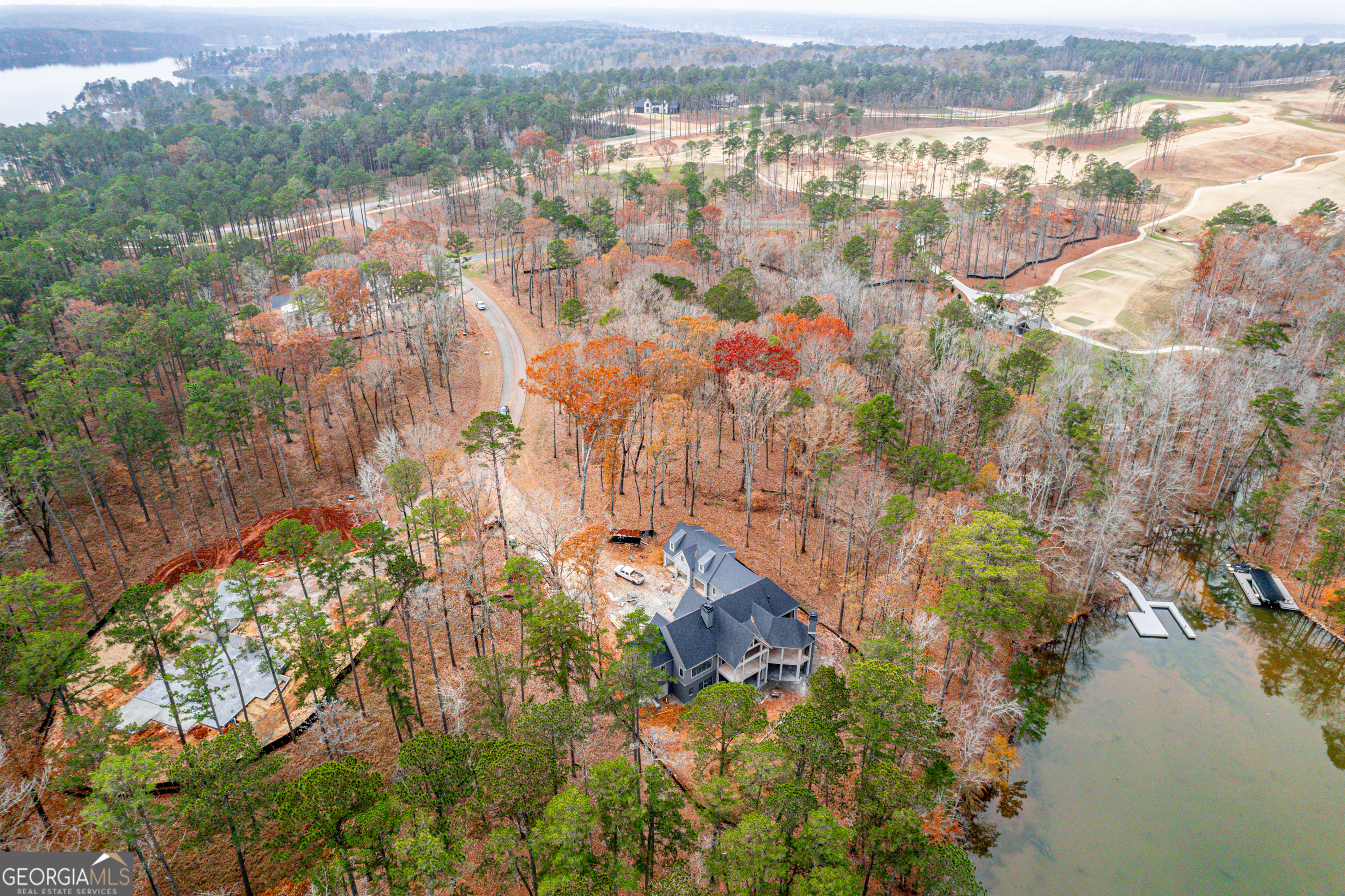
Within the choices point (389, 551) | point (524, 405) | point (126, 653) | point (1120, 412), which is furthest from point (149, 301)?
point (1120, 412)

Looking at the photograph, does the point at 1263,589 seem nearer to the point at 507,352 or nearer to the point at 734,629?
the point at 734,629

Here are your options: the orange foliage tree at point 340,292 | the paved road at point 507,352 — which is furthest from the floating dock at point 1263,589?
the orange foliage tree at point 340,292

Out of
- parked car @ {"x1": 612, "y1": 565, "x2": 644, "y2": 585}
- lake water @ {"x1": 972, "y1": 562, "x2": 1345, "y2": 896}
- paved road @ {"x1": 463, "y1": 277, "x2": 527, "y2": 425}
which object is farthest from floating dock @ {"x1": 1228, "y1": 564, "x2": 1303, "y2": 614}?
paved road @ {"x1": 463, "y1": 277, "x2": 527, "y2": 425}

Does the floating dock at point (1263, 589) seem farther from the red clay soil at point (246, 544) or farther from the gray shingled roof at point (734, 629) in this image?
the red clay soil at point (246, 544)

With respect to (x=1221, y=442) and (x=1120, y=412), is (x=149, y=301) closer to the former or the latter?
(x=1120, y=412)

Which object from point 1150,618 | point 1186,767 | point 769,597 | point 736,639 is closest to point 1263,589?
point 1150,618

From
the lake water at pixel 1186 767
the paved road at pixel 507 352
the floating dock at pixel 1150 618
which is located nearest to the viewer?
the lake water at pixel 1186 767

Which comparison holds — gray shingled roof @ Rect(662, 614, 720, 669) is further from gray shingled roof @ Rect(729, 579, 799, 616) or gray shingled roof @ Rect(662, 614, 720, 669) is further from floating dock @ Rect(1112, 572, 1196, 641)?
floating dock @ Rect(1112, 572, 1196, 641)
